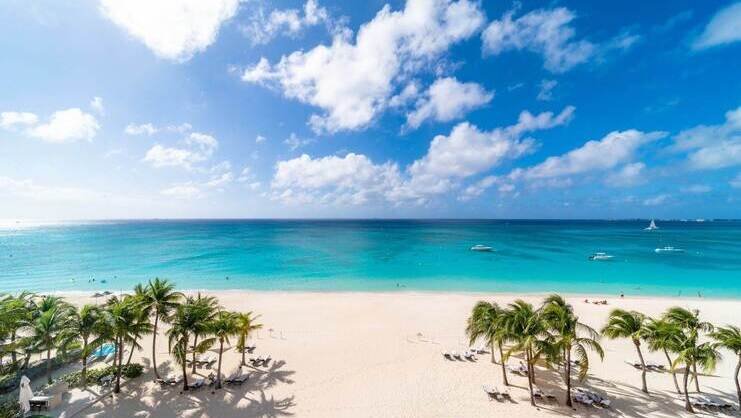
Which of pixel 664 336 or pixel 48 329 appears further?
pixel 48 329

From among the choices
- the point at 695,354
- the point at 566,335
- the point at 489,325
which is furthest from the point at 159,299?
the point at 695,354

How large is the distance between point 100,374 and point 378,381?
16.8 metres

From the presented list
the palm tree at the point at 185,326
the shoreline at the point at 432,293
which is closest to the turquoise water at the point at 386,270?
the shoreline at the point at 432,293

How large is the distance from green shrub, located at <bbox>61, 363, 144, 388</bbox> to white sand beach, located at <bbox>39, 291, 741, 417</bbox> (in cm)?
68

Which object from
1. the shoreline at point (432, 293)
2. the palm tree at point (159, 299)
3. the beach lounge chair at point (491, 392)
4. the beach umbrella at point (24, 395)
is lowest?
the shoreline at point (432, 293)

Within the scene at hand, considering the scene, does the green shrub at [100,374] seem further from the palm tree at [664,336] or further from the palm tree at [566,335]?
the palm tree at [664,336]

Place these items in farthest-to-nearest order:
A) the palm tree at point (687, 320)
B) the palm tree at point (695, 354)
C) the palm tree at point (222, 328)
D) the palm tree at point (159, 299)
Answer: the palm tree at point (159, 299)
the palm tree at point (222, 328)
the palm tree at point (687, 320)
the palm tree at point (695, 354)

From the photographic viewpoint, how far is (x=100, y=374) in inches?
699

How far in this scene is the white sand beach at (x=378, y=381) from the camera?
50.3 feet

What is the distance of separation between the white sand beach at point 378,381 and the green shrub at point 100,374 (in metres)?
0.68

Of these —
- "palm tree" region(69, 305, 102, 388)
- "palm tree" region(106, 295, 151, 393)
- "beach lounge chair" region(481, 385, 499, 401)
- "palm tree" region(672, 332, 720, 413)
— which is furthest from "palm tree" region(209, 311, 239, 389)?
"palm tree" region(672, 332, 720, 413)

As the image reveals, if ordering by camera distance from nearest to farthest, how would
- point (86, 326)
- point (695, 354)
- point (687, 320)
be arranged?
point (695, 354) → point (86, 326) → point (687, 320)

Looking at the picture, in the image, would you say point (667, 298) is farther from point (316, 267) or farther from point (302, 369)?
point (316, 267)

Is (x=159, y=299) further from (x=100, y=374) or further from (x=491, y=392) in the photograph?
(x=491, y=392)
